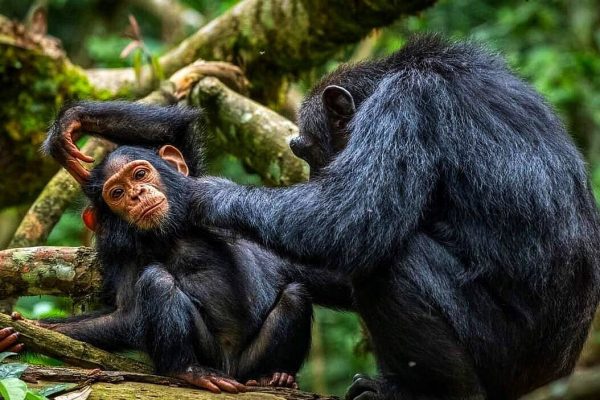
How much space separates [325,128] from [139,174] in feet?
3.64

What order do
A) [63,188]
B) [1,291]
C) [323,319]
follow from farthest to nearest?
1. [323,319]
2. [63,188]
3. [1,291]

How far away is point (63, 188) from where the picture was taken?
6.83 metres

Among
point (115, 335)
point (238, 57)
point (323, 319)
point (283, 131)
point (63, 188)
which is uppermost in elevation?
point (238, 57)

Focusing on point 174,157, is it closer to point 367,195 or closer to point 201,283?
point 201,283

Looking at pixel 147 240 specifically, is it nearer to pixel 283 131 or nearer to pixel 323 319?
pixel 283 131

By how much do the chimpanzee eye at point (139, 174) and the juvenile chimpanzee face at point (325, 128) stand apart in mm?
887

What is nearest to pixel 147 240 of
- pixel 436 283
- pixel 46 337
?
pixel 46 337

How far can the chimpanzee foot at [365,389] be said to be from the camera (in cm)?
452

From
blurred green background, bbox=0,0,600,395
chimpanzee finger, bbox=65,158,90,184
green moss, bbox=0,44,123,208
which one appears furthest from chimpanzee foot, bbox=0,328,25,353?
blurred green background, bbox=0,0,600,395

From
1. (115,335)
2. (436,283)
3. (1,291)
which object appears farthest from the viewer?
(1,291)

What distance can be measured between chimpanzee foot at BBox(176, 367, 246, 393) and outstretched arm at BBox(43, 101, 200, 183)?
4.85ft

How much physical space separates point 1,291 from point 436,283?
2.67 metres

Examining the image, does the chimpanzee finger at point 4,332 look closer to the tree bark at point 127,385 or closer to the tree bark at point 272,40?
the tree bark at point 127,385

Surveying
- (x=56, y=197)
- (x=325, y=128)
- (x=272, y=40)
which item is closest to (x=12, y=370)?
(x=325, y=128)
